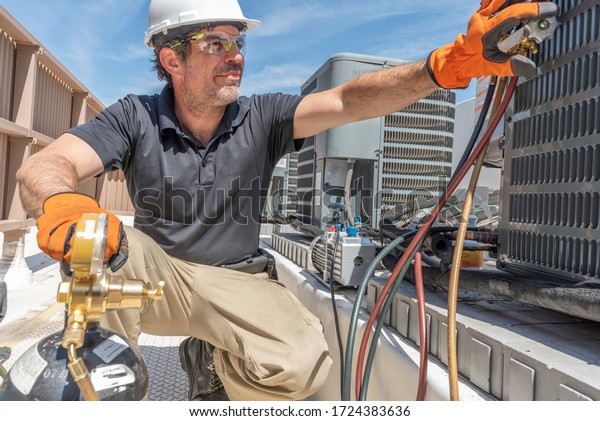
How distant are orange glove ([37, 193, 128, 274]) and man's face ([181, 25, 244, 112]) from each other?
3.04ft

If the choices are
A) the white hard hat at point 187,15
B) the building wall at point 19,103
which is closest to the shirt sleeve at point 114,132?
the white hard hat at point 187,15

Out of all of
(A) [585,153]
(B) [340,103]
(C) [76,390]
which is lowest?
(C) [76,390]

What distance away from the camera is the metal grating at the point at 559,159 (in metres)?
0.93

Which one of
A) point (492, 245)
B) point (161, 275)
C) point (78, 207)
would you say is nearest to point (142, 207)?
point (161, 275)

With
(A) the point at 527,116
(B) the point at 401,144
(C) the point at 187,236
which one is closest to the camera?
(A) the point at 527,116

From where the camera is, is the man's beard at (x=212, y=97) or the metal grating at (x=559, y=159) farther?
the man's beard at (x=212, y=97)

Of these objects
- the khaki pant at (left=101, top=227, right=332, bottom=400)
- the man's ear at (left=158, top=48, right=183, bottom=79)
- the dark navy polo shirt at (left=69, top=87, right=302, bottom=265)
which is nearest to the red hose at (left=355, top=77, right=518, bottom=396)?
the khaki pant at (left=101, top=227, right=332, bottom=400)

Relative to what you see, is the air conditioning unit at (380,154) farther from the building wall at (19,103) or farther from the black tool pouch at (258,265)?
the building wall at (19,103)

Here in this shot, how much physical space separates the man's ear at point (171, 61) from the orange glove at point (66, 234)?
1.05 m

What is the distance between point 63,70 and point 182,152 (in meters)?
4.71

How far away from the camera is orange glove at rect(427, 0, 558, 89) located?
3.28 feet

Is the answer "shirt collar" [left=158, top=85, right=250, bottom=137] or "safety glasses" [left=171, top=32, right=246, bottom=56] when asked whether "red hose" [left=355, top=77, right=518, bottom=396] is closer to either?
"shirt collar" [left=158, top=85, right=250, bottom=137]

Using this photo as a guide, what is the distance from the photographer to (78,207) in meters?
0.95

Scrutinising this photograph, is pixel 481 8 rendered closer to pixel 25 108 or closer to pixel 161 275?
pixel 161 275
